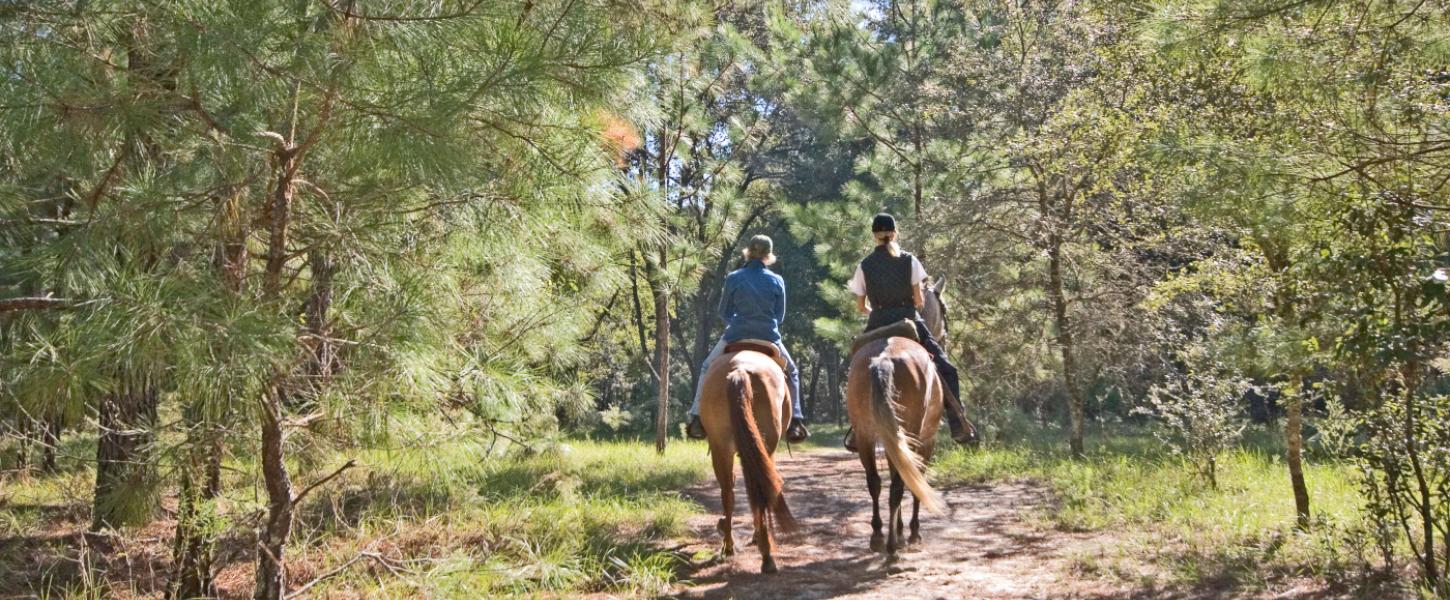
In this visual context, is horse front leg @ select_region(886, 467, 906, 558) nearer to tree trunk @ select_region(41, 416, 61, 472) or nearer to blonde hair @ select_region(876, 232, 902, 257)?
blonde hair @ select_region(876, 232, 902, 257)

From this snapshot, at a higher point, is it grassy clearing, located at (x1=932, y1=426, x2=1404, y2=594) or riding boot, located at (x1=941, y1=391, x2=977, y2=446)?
riding boot, located at (x1=941, y1=391, x2=977, y2=446)

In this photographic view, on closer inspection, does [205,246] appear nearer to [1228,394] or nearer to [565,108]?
[565,108]

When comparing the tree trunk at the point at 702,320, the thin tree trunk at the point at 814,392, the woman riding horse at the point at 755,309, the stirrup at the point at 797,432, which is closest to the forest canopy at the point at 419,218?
the woman riding horse at the point at 755,309

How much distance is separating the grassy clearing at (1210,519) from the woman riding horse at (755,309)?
100 inches

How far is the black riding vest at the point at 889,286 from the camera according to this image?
22.9ft

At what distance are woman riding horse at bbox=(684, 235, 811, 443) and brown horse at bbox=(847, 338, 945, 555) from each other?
644 mm

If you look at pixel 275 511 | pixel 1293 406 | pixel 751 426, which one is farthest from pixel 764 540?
pixel 1293 406

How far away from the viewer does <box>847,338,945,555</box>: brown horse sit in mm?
5902

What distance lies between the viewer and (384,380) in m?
3.55

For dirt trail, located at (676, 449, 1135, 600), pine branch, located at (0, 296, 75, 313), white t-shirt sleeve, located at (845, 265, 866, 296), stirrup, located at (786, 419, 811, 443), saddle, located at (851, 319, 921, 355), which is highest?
white t-shirt sleeve, located at (845, 265, 866, 296)

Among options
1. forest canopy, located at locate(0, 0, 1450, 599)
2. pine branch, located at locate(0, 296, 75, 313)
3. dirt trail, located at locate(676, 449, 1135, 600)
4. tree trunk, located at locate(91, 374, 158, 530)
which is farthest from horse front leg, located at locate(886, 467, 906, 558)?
pine branch, located at locate(0, 296, 75, 313)

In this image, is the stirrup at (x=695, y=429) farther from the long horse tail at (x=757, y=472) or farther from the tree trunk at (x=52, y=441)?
the tree trunk at (x=52, y=441)

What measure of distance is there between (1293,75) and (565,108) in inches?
147

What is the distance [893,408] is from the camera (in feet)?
19.7
